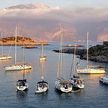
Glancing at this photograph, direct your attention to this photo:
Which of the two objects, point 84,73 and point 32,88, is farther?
point 84,73

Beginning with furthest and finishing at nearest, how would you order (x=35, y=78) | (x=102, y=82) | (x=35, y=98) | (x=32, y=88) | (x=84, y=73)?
1. (x=84, y=73)
2. (x=35, y=78)
3. (x=102, y=82)
4. (x=32, y=88)
5. (x=35, y=98)

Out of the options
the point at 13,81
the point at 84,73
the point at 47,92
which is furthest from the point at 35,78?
the point at 47,92

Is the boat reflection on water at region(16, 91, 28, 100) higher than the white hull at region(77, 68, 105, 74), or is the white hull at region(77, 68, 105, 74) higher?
the white hull at region(77, 68, 105, 74)

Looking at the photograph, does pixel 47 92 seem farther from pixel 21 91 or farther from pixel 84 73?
pixel 84 73

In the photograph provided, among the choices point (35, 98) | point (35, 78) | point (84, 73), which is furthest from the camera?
point (84, 73)

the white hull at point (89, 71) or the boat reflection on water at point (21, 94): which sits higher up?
the white hull at point (89, 71)

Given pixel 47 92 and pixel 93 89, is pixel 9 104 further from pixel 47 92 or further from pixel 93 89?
pixel 93 89

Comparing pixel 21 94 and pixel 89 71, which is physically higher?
pixel 89 71

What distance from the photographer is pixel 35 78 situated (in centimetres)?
8550

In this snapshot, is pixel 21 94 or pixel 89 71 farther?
pixel 89 71

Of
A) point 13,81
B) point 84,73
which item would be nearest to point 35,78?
point 13,81

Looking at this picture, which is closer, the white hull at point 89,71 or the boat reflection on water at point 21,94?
the boat reflection on water at point 21,94

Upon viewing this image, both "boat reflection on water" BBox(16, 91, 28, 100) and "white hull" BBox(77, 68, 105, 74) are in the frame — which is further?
"white hull" BBox(77, 68, 105, 74)

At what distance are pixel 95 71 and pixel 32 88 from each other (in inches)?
1137
